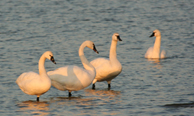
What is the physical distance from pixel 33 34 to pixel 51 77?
358 inches

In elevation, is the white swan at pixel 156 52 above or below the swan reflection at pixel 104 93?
above

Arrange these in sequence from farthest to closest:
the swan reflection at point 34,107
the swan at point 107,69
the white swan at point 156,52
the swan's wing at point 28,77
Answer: the white swan at point 156,52 < the swan at point 107,69 < the swan's wing at point 28,77 < the swan reflection at point 34,107

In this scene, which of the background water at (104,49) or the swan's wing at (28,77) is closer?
the background water at (104,49)

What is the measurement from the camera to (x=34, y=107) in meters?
10.2

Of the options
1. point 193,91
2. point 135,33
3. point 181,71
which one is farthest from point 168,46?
point 193,91

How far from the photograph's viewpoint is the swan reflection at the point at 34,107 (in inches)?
384

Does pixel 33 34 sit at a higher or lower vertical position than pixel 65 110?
higher

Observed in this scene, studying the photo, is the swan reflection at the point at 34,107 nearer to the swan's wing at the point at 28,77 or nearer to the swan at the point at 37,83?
the swan at the point at 37,83

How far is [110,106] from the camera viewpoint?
10258mm

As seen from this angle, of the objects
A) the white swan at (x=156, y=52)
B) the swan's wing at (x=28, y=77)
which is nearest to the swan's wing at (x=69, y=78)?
the swan's wing at (x=28, y=77)

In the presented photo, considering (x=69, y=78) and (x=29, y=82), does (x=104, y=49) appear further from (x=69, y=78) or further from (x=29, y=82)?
(x=29, y=82)

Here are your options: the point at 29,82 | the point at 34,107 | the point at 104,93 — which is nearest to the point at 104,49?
the point at 104,93

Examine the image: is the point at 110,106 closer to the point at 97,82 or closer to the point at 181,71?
the point at 97,82

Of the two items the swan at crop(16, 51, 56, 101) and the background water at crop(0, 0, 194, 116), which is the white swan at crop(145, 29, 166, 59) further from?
the swan at crop(16, 51, 56, 101)
